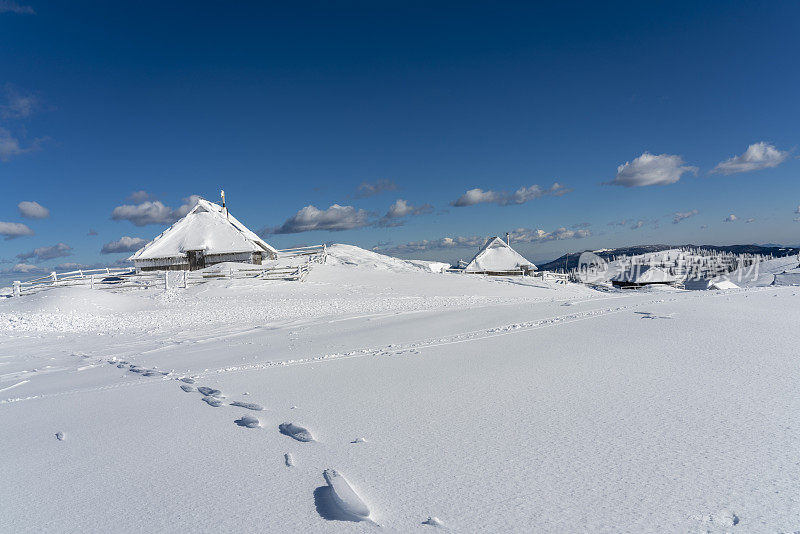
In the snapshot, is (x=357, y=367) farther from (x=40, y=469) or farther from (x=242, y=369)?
(x=40, y=469)

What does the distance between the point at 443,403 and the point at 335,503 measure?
69.2 inches

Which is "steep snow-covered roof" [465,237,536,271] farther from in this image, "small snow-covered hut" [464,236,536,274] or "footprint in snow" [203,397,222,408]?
"footprint in snow" [203,397,222,408]

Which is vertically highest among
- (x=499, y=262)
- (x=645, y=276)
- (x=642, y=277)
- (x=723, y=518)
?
(x=499, y=262)

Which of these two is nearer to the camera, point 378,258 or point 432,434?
point 432,434

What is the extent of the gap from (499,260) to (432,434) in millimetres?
49339

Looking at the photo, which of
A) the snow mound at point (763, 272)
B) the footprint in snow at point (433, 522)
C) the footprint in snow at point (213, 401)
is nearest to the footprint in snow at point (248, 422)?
the footprint in snow at point (213, 401)

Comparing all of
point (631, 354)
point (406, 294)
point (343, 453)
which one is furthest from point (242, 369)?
point (406, 294)

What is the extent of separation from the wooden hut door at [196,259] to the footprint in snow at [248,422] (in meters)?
30.1

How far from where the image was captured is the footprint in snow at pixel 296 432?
10.5 feet

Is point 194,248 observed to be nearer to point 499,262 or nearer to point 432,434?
point 432,434

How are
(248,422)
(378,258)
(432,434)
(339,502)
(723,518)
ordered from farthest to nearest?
(378,258), (248,422), (432,434), (339,502), (723,518)

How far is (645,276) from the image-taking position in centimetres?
6050

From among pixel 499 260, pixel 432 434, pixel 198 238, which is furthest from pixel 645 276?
pixel 432 434

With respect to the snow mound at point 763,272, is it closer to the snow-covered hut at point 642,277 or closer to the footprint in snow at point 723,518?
the snow-covered hut at point 642,277
